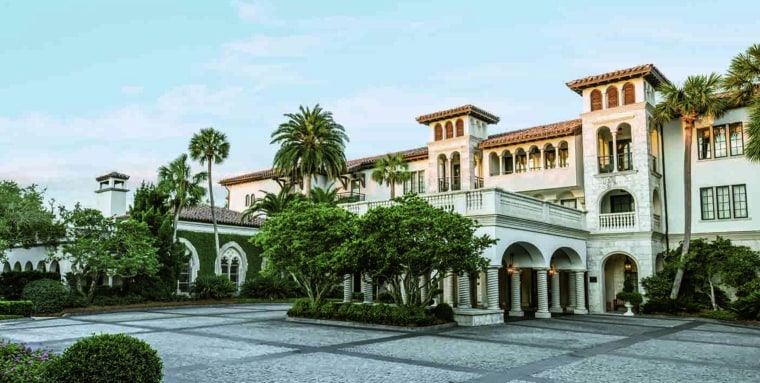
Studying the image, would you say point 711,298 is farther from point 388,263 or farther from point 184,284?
point 184,284

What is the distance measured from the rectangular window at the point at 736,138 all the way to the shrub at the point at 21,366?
Result: 3193 centimetres

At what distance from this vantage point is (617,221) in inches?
1259

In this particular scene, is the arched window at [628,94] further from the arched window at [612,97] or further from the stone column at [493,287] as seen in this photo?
the stone column at [493,287]

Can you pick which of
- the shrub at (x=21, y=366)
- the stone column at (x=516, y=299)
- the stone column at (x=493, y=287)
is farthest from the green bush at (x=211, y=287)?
the shrub at (x=21, y=366)

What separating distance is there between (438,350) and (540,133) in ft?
75.3

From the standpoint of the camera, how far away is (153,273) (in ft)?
106

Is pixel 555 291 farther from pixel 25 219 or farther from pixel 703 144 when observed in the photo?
pixel 25 219

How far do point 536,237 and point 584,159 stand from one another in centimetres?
894

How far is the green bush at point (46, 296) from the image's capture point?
94.4ft

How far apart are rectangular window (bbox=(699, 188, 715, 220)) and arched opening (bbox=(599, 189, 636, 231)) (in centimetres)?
335

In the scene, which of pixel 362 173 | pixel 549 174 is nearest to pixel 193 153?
pixel 362 173

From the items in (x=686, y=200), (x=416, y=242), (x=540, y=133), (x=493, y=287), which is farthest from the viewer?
(x=540, y=133)

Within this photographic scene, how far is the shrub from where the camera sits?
8477 millimetres

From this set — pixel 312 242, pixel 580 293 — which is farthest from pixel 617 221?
pixel 312 242
